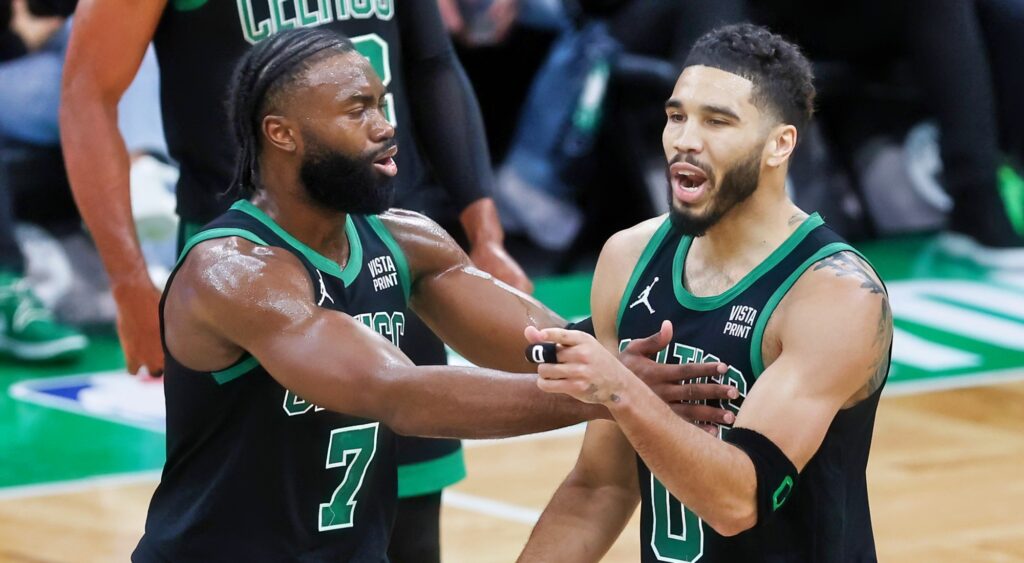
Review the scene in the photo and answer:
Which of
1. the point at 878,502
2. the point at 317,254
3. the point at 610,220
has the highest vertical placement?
the point at 317,254

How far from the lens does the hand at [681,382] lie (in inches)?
111

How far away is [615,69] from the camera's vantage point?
7898mm

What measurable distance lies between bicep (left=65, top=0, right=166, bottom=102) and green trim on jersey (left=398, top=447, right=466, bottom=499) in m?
1.00

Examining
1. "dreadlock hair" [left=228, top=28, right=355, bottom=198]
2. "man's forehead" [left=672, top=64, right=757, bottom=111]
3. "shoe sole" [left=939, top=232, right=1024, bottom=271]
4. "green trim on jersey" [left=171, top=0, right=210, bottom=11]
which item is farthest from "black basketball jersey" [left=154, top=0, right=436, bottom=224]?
"shoe sole" [left=939, top=232, right=1024, bottom=271]

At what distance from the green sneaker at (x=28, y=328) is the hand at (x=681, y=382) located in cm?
422

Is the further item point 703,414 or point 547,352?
point 703,414

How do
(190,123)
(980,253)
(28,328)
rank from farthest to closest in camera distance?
(980,253)
(28,328)
(190,123)

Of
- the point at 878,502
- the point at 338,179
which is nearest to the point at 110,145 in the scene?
the point at 338,179

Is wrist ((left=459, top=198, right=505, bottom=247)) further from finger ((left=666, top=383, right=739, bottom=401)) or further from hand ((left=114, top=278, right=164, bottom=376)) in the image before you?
finger ((left=666, top=383, right=739, bottom=401))

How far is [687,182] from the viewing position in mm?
2979

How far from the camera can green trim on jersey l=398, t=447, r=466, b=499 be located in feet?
12.3

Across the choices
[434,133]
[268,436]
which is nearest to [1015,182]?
[434,133]

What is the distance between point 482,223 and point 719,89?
1.23 metres

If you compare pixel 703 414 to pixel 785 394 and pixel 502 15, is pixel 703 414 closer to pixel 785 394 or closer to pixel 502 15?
pixel 785 394
